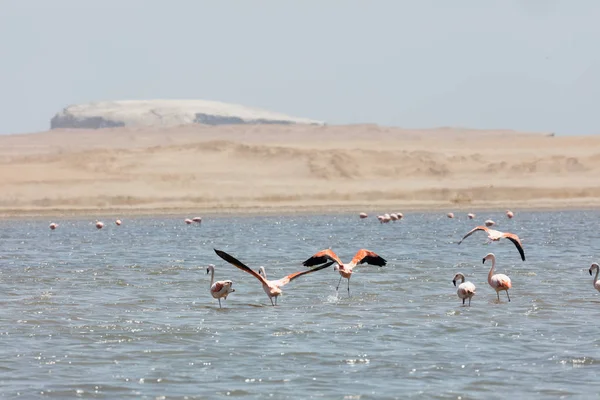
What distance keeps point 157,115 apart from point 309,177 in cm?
7996

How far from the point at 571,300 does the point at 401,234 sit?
19.2 m

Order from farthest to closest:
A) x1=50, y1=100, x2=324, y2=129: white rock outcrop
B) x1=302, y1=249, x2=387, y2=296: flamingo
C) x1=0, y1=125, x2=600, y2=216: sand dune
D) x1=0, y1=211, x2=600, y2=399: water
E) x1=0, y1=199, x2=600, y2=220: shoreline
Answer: x1=50, y1=100, x2=324, y2=129: white rock outcrop
x1=0, y1=125, x2=600, y2=216: sand dune
x1=0, y1=199, x2=600, y2=220: shoreline
x1=302, y1=249, x2=387, y2=296: flamingo
x1=0, y1=211, x2=600, y2=399: water

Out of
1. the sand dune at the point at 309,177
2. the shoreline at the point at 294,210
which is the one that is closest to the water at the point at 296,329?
the shoreline at the point at 294,210

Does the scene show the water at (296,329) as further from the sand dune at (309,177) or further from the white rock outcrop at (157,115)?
the white rock outcrop at (157,115)

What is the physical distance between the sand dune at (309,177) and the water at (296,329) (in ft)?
92.9

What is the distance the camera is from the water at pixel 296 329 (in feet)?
39.5

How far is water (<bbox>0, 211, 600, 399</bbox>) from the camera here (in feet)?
39.5

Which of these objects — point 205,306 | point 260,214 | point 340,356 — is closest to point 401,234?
point 260,214

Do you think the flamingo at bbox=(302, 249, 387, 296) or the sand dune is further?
the sand dune

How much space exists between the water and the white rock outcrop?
113 metres

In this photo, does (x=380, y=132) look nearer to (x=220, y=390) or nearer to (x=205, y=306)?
(x=205, y=306)

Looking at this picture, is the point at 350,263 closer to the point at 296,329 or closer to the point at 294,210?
the point at 296,329

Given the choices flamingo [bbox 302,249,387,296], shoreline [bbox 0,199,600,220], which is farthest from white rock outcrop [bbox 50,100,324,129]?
flamingo [bbox 302,249,387,296]

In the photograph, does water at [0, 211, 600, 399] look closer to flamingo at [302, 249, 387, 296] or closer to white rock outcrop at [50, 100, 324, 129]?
flamingo at [302, 249, 387, 296]
